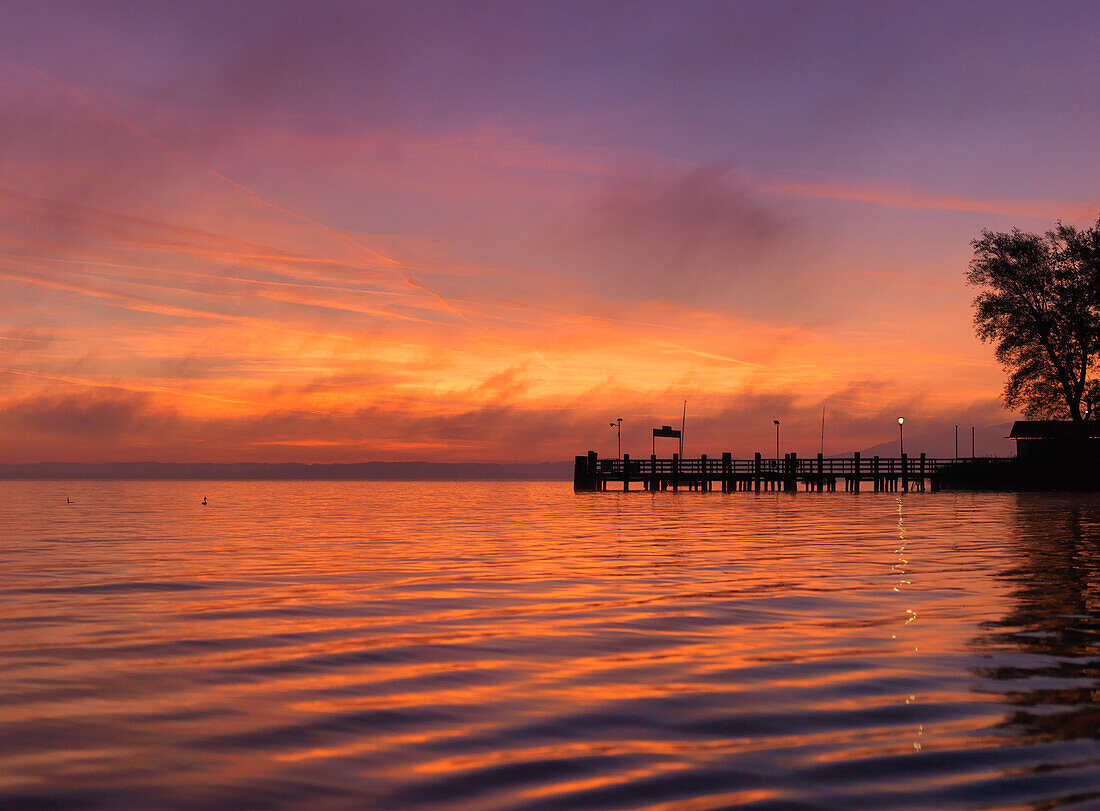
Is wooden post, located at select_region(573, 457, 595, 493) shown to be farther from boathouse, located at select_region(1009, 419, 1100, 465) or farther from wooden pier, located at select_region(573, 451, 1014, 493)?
boathouse, located at select_region(1009, 419, 1100, 465)

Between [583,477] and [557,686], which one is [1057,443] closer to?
[583,477]

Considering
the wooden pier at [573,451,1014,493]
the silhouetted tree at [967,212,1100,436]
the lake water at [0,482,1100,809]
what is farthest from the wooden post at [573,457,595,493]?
the lake water at [0,482,1100,809]

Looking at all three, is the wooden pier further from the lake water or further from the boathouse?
the lake water

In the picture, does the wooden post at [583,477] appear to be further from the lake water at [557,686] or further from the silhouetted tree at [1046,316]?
the lake water at [557,686]

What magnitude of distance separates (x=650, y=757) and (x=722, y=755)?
43cm

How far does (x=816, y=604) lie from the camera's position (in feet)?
42.0

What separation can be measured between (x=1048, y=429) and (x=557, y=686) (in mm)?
71069

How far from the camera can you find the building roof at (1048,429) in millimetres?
62156

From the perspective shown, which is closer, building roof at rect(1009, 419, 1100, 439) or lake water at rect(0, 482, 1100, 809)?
lake water at rect(0, 482, 1100, 809)

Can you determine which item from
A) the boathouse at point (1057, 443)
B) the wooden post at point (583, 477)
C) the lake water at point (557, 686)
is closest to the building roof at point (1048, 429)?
the boathouse at point (1057, 443)

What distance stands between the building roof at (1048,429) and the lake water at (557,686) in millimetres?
50567

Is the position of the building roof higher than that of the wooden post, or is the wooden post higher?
the building roof

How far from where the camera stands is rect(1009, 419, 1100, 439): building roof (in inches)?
2447

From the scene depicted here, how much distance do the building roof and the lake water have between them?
5057 cm
